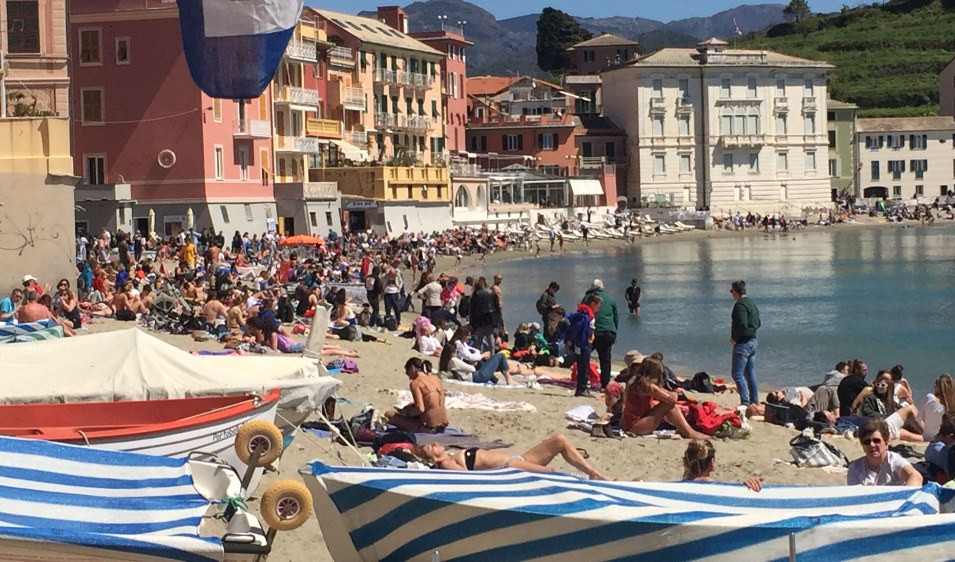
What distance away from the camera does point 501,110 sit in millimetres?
94375

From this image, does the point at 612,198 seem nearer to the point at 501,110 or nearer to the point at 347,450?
the point at 501,110

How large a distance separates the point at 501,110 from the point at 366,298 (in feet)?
206

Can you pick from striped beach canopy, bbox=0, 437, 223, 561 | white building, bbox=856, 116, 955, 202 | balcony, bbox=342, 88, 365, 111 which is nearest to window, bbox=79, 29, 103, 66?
balcony, bbox=342, 88, 365, 111

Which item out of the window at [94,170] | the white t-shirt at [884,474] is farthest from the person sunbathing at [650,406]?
the window at [94,170]

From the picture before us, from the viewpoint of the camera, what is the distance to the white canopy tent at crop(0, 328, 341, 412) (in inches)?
470

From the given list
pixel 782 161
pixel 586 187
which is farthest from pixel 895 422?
pixel 782 161

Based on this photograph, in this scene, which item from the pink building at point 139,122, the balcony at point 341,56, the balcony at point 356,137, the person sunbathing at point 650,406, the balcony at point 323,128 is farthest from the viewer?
the balcony at point 356,137

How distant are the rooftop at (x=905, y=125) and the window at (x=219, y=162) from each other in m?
63.1

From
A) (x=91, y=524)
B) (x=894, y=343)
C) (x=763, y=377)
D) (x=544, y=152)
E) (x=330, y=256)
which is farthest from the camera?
(x=544, y=152)

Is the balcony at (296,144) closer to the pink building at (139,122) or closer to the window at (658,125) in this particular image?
the pink building at (139,122)

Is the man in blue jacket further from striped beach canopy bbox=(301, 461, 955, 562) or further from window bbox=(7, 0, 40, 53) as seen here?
window bbox=(7, 0, 40, 53)

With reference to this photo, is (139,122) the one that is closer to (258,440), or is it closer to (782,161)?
(258,440)

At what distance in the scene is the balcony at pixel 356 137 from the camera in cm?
7181

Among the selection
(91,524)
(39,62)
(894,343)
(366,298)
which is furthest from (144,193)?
(91,524)
